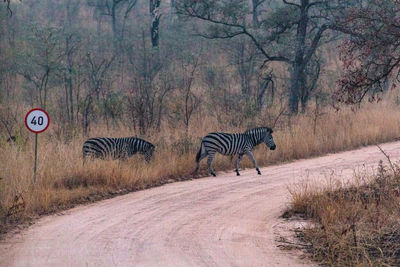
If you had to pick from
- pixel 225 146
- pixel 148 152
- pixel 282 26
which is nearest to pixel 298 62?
pixel 282 26

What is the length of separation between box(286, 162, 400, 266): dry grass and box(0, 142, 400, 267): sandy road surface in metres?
0.49

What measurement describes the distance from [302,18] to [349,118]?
A: 4.20 m

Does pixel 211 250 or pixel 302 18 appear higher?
pixel 302 18

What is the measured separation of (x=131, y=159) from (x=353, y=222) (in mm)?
7708

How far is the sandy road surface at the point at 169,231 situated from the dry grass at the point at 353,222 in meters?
0.49

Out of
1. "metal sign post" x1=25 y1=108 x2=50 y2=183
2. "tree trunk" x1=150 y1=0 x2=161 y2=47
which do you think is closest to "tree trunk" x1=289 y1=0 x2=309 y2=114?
"metal sign post" x1=25 y1=108 x2=50 y2=183

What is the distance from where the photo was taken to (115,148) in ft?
47.3

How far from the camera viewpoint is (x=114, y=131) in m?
17.8

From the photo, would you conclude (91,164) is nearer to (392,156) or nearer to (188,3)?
(392,156)

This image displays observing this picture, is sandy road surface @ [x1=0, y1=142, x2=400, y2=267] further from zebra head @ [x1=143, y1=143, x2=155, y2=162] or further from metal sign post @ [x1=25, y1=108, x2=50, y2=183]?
metal sign post @ [x1=25, y1=108, x2=50, y2=183]

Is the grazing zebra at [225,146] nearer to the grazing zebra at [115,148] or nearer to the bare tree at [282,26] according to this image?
the grazing zebra at [115,148]

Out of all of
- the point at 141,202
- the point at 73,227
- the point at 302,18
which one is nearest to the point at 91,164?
A: the point at 141,202

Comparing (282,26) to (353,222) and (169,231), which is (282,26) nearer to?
(169,231)

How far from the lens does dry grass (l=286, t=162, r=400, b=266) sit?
Result: 7609mm
